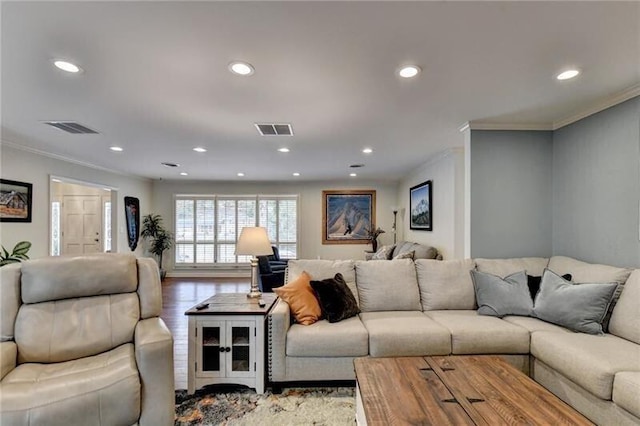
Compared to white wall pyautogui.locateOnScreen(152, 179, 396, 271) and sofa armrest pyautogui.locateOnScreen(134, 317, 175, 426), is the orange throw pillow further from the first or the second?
white wall pyautogui.locateOnScreen(152, 179, 396, 271)

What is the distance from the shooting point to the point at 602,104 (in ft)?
9.20

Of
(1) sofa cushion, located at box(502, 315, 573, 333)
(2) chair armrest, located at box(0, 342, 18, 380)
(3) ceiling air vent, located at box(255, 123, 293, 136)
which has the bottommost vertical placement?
(1) sofa cushion, located at box(502, 315, 573, 333)

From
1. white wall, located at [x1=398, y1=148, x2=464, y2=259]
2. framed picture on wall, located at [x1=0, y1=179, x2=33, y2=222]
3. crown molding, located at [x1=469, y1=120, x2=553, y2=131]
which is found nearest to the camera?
crown molding, located at [x1=469, y1=120, x2=553, y2=131]

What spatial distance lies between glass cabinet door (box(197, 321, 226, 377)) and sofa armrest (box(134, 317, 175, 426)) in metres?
0.57

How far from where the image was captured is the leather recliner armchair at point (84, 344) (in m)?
1.60

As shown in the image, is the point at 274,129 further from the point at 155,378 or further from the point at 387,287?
the point at 155,378

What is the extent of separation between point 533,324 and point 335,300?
1.63 metres

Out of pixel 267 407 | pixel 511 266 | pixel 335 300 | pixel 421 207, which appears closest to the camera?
pixel 267 407

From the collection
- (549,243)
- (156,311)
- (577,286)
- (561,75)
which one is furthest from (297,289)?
(549,243)

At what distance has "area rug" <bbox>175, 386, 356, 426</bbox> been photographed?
2.13 meters

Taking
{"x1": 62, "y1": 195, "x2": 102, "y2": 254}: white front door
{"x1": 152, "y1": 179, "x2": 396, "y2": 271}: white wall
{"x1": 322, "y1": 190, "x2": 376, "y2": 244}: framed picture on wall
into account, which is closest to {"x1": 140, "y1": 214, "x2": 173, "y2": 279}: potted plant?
{"x1": 152, "y1": 179, "x2": 396, "y2": 271}: white wall

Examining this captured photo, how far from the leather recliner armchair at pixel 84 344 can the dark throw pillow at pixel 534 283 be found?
301 cm

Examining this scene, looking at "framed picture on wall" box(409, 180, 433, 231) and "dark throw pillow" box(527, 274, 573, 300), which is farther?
"framed picture on wall" box(409, 180, 433, 231)

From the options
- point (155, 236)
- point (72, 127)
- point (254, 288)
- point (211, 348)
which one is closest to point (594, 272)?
point (254, 288)
